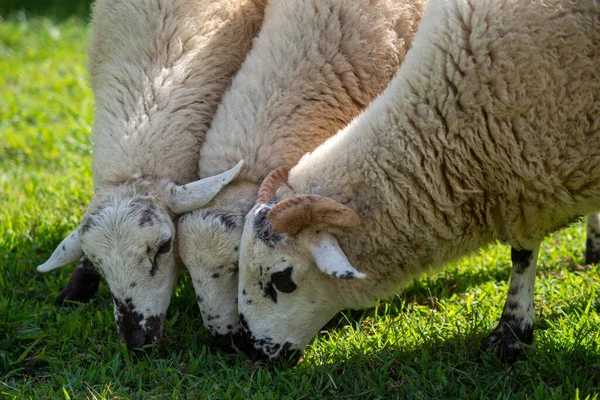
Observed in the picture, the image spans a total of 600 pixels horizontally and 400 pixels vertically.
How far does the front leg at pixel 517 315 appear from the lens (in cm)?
431

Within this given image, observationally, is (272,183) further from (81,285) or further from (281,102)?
(81,285)

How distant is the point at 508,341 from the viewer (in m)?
4.33

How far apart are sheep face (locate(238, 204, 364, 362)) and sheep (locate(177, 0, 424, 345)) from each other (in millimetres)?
238

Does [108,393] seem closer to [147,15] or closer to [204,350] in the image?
[204,350]

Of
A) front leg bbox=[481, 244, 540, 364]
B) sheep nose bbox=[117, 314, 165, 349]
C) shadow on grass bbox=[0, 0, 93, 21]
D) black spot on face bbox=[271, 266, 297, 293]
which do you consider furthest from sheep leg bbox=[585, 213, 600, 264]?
shadow on grass bbox=[0, 0, 93, 21]

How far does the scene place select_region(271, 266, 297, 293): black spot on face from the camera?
13.7ft

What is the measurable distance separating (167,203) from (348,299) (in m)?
1.07

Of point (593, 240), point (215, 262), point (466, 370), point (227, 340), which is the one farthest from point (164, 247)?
point (593, 240)

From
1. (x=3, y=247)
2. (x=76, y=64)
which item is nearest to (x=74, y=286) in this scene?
(x=3, y=247)

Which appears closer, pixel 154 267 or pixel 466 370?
pixel 466 370

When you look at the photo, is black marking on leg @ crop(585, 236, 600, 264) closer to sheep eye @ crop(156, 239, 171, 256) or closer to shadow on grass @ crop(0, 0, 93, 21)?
sheep eye @ crop(156, 239, 171, 256)

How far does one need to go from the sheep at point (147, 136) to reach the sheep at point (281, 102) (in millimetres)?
148

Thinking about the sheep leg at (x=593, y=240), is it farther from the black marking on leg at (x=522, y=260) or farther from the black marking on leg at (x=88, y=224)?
the black marking on leg at (x=88, y=224)

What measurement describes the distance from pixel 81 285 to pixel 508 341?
8.27ft
